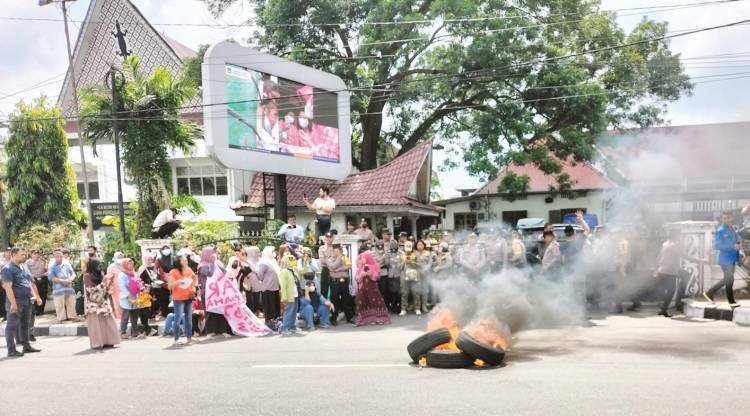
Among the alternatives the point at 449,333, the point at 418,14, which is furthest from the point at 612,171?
the point at 449,333

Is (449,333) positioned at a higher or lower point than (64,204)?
lower

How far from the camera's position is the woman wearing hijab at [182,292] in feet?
33.6

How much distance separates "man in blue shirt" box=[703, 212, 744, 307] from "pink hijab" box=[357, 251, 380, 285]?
267 inches

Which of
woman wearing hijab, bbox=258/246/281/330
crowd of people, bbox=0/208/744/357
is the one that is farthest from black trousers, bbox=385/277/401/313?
woman wearing hijab, bbox=258/246/281/330

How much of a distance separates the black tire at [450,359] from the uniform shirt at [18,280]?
289 inches

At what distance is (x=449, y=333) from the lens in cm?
712

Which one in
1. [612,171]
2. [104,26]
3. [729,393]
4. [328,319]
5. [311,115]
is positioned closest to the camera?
[729,393]

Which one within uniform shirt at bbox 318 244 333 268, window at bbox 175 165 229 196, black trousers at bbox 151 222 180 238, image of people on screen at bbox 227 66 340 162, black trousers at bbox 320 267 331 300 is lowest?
black trousers at bbox 320 267 331 300

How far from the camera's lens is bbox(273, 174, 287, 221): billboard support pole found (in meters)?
18.7

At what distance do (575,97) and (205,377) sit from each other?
57.2ft

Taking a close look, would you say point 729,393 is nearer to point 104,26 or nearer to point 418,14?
point 418,14

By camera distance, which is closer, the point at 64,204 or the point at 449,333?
the point at 449,333

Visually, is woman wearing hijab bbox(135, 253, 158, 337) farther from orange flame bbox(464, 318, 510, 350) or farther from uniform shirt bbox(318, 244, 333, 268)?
orange flame bbox(464, 318, 510, 350)

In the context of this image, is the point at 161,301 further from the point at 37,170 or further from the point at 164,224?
the point at 37,170
